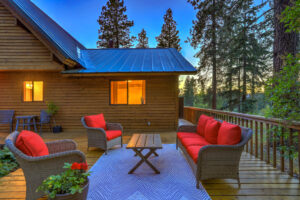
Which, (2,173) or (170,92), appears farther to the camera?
(170,92)

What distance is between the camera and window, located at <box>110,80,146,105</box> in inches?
244

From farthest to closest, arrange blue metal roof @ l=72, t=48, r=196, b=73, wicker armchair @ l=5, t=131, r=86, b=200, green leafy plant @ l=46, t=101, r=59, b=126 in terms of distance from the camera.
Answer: green leafy plant @ l=46, t=101, r=59, b=126
blue metal roof @ l=72, t=48, r=196, b=73
wicker armchair @ l=5, t=131, r=86, b=200

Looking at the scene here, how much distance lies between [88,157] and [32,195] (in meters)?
1.57

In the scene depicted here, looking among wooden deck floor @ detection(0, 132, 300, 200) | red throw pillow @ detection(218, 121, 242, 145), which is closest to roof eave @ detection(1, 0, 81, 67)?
wooden deck floor @ detection(0, 132, 300, 200)

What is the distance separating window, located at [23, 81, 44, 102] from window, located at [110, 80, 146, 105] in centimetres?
307

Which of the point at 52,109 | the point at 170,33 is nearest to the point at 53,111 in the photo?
the point at 52,109

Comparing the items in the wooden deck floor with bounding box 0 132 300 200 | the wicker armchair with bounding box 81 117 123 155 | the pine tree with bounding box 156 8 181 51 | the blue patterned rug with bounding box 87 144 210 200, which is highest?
the pine tree with bounding box 156 8 181 51

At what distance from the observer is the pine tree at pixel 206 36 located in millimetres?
8922

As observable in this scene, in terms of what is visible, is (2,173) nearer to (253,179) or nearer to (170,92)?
(253,179)

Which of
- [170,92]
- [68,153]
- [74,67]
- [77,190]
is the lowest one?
[77,190]

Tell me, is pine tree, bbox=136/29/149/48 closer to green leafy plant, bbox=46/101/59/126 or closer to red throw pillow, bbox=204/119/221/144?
green leafy plant, bbox=46/101/59/126

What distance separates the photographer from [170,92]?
6000 millimetres

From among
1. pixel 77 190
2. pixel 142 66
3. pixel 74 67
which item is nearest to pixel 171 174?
pixel 77 190

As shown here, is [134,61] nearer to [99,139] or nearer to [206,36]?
[99,139]
